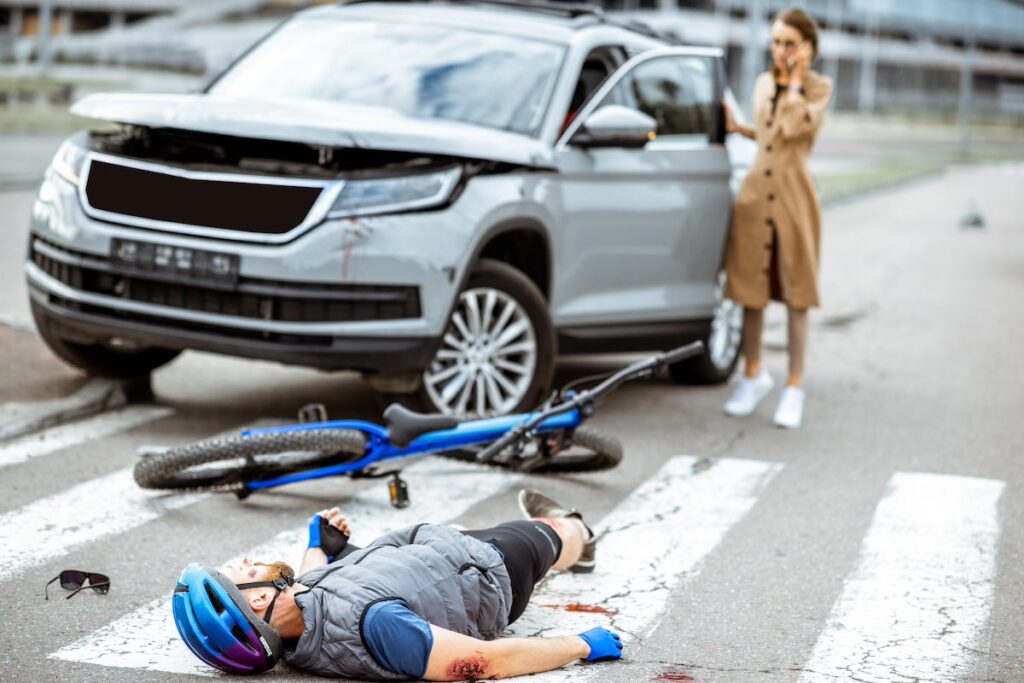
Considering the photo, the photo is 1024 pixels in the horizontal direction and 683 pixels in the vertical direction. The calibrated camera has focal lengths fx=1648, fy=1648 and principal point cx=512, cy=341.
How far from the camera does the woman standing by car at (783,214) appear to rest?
851 centimetres

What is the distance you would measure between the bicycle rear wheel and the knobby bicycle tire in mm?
556

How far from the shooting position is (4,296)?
11.0 meters

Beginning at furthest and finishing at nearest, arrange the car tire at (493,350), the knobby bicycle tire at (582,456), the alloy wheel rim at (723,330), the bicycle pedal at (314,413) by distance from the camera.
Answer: the alloy wheel rim at (723,330)
the car tire at (493,350)
the knobby bicycle tire at (582,456)
the bicycle pedal at (314,413)

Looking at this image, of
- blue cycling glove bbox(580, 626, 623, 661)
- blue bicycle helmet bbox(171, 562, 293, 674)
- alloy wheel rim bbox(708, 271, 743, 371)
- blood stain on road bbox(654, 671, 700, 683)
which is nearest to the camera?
blue bicycle helmet bbox(171, 562, 293, 674)

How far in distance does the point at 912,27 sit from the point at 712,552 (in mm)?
109971

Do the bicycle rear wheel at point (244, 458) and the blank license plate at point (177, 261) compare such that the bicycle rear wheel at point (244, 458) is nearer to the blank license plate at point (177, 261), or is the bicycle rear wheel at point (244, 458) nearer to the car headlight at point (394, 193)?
the blank license plate at point (177, 261)

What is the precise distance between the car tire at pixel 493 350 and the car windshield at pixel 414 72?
0.86 meters

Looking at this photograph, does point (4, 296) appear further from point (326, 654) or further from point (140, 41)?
point (140, 41)

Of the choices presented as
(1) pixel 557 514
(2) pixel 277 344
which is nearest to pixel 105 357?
(2) pixel 277 344

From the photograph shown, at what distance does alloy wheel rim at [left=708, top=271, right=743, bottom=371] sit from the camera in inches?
367

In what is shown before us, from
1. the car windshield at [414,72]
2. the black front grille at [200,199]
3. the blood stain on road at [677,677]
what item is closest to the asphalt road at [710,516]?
the blood stain on road at [677,677]

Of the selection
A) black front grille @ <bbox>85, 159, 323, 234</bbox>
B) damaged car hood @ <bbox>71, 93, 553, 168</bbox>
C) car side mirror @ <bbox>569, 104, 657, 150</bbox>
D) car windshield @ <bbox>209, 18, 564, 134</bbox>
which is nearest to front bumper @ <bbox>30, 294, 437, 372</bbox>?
black front grille @ <bbox>85, 159, 323, 234</bbox>

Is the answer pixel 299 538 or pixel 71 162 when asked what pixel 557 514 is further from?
pixel 71 162

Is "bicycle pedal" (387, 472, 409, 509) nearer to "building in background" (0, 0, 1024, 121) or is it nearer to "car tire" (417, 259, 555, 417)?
"car tire" (417, 259, 555, 417)
